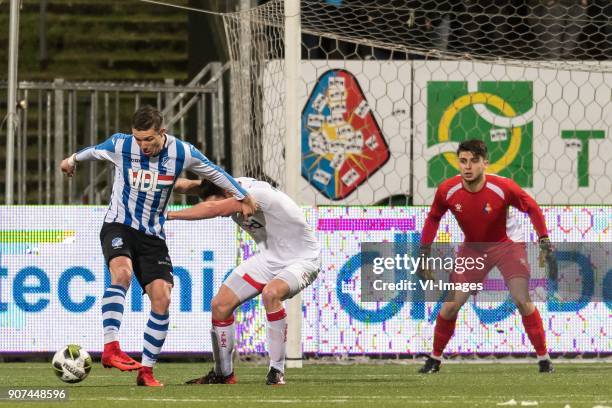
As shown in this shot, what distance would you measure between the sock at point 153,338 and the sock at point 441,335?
234cm

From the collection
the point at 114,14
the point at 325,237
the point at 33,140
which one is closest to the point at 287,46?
the point at 325,237

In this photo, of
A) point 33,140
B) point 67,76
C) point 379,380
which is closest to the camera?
point 379,380

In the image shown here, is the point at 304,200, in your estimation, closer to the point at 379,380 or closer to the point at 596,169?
the point at 596,169

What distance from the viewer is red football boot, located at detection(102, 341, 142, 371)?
8.27m

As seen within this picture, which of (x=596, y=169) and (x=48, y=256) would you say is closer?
(x=48, y=256)

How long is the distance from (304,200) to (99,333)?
8.77 ft

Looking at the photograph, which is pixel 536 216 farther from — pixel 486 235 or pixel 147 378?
pixel 147 378

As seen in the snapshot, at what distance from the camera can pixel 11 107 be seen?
12789 millimetres

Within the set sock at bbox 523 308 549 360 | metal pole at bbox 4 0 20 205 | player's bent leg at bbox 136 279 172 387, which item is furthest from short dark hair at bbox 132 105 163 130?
metal pole at bbox 4 0 20 205

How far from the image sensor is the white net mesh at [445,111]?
44.2ft

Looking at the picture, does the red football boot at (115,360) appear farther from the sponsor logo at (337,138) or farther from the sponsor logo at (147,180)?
the sponsor logo at (337,138)

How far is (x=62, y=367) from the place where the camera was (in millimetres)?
8398

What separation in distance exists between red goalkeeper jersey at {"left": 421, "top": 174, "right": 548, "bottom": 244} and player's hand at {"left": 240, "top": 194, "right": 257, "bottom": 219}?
1849 millimetres

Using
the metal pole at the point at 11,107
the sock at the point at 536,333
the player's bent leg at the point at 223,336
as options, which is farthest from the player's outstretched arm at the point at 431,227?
the metal pole at the point at 11,107
